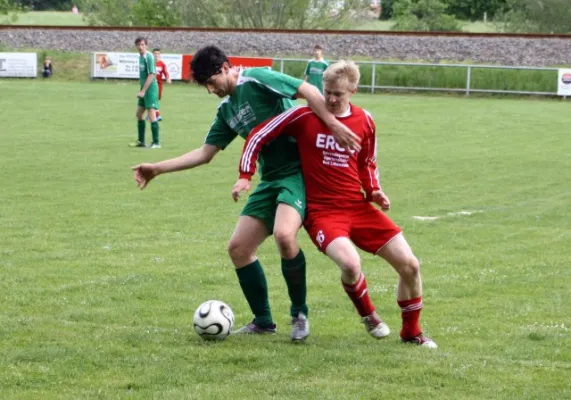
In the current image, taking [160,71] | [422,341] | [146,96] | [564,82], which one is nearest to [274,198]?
[422,341]

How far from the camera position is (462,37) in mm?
45375

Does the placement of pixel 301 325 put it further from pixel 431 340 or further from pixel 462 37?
pixel 462 37

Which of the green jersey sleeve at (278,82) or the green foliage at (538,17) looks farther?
the green foliage at (538,17)

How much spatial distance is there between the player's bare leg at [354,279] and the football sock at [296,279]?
0.30 metres

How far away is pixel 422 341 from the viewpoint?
20.4 feet

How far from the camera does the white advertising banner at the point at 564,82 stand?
37.5 metres

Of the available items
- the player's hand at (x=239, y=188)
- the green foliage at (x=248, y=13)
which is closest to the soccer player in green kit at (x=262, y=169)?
the player's hand at (x=239, y=188)

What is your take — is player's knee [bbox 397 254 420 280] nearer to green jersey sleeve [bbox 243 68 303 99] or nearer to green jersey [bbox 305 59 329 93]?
green jersey sleeve [bbox 243 68 303 99]

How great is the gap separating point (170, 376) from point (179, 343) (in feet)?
2.75

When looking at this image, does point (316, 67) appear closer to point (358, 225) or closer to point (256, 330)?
point (256, 330)

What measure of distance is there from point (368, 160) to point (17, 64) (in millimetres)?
40727

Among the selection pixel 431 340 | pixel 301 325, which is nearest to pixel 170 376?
pixel 301 325

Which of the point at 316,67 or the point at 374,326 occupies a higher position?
the point at 316,67

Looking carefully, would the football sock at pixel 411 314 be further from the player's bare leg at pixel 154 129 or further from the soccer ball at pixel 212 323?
the player's bare leg at pixel 154 129
